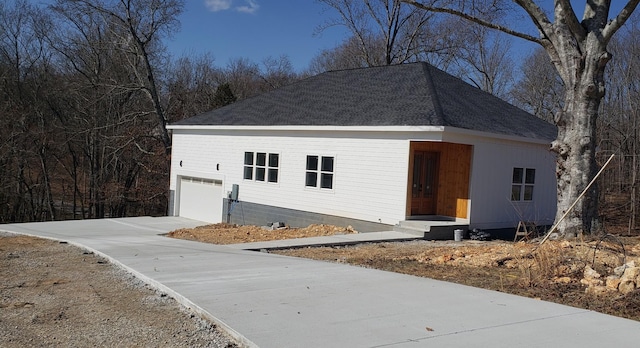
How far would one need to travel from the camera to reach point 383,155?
54.5 feet

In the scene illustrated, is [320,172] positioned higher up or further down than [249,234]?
higher up

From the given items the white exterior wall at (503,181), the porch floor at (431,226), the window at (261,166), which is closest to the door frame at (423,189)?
the porch floor at (431,226)

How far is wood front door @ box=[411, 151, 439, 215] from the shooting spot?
56.3 ft

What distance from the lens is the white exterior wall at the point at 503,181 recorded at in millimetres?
16656

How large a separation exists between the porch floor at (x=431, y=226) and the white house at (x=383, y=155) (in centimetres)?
15

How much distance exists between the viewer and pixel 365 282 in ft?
27.0

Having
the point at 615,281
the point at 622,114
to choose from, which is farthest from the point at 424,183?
the point at 622,114

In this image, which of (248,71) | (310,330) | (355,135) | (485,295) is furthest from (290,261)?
(248,71)

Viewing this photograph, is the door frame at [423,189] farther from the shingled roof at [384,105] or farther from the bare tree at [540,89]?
the bare tree at [540,89]

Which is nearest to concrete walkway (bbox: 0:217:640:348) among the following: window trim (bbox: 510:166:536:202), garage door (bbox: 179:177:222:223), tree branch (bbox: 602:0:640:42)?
tree branch (bbox: 602:0:640:42)

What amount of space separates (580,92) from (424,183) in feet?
18.3

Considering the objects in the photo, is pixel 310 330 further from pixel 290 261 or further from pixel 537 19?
pixel 537 19

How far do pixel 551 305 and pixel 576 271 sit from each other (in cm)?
183

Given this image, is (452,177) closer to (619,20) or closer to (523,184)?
(523,184)
